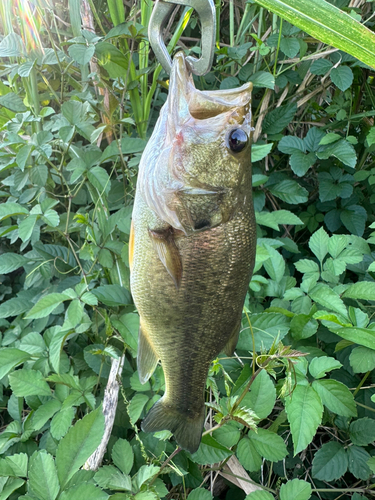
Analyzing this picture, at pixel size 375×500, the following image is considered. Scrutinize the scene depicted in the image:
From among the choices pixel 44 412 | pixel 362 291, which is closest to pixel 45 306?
pixel 44 412

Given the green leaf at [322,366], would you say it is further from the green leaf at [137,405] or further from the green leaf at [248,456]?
the green leaf at [137,405]

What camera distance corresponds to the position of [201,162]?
2.43 feet

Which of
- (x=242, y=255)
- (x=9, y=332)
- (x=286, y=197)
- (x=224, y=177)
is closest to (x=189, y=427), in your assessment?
(x=242, y=255)

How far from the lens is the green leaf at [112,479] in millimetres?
837

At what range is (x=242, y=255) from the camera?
0.68 metres

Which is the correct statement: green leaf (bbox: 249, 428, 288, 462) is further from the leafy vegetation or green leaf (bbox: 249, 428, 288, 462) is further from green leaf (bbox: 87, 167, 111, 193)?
green leaf (bbox: 87, 167, 111, 193)

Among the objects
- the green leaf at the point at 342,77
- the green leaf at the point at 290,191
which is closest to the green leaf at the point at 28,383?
the green leaf at the point at 290,191

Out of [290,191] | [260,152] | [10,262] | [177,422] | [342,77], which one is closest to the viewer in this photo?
[177,422]

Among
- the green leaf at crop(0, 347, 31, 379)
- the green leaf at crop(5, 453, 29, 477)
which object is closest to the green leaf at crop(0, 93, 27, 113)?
the green leaf at crop(0, 347, 31, 379)

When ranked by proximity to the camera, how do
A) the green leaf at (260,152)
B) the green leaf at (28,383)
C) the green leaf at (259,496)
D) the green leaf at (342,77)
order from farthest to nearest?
the green leaf at (342,77) → the green leaf at (260,152) → the green leaf at (28,383) → the green leaf at (259,496)

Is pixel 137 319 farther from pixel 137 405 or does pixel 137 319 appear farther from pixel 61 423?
pixel 61 423

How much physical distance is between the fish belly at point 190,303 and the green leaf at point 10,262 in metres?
0.97

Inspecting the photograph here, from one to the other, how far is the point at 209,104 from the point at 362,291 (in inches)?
32.7

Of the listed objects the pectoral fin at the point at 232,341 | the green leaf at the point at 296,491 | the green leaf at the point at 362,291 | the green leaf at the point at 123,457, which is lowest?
the green leaf at the point at 296,491
